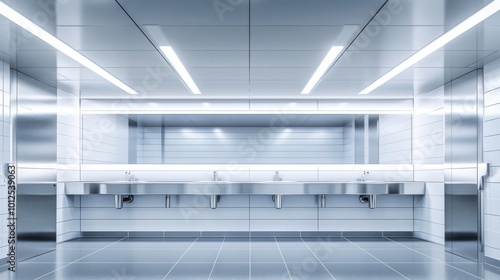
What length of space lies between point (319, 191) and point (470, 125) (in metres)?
2.02

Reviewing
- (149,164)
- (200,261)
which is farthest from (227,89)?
(200,261)

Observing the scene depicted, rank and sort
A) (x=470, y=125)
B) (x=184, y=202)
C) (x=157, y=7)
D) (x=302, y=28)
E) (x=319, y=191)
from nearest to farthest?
(x=157, y=7)
(x=302, y=28)
(x=470, y=125)
(x=319, y=191)
(x=184, y=202)

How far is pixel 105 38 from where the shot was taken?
389 cm

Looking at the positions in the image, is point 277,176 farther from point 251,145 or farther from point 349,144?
point 349,144

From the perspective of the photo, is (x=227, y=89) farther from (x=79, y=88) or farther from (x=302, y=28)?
(x=302, y=28)

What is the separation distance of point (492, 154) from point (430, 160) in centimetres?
148

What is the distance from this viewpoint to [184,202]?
671cm

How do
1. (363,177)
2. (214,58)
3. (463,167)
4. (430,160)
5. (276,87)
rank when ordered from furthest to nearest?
(363,177)
(430,160)
(276,87)
(463,167)
(214,58)

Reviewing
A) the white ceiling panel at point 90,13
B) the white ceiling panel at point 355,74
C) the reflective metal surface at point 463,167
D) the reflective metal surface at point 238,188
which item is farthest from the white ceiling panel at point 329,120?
the white ceiling panel at point 90,13

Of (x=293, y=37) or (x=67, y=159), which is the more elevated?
(x=293, y=37)

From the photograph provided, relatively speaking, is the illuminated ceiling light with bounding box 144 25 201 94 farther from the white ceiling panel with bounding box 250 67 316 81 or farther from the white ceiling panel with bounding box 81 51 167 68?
the white ceiling panel with bounding box 250 67 316 81

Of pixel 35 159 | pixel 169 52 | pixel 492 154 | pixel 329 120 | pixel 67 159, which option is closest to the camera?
pixel 169 52

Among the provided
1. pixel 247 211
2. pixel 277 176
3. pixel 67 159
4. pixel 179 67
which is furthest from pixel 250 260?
pixel 67 159

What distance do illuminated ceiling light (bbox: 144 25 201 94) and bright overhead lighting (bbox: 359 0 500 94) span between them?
7.67 ft
